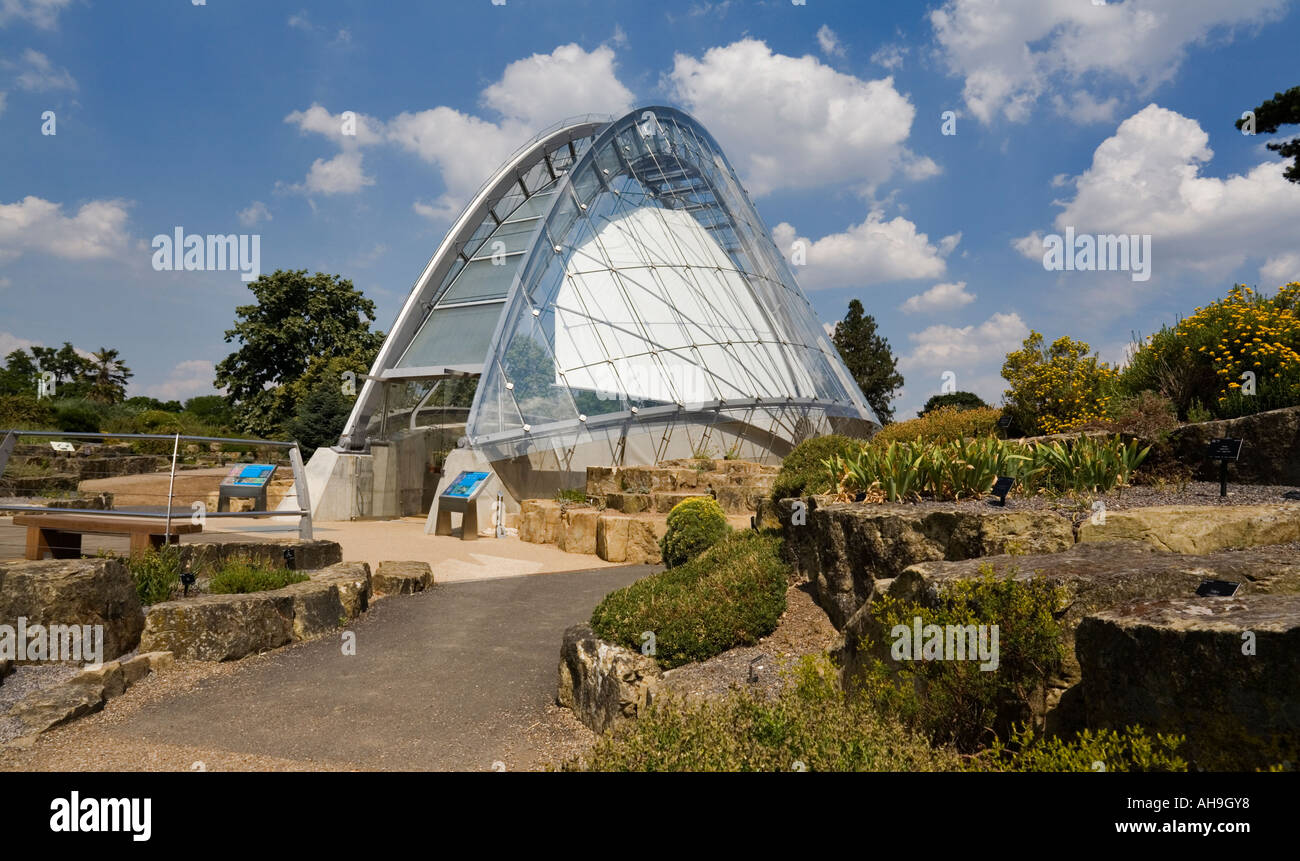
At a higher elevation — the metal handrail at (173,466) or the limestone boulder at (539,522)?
the metal handrail at (173,466)

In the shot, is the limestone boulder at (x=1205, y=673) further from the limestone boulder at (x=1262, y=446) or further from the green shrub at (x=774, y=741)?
the limestone boulder at (x=1262, y=446)

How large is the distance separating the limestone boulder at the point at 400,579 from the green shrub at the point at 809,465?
5.60 meters

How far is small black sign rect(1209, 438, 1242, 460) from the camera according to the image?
6714 millimetres

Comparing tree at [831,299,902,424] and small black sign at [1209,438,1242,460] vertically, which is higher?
tree at [831,299,902,424]

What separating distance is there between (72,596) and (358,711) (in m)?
3.41

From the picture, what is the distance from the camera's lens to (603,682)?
20.2 feet

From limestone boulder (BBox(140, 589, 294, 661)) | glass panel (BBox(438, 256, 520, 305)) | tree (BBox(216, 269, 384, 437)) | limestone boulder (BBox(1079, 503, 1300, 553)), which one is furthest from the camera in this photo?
tree (BBox(216, 269, 384, 437))

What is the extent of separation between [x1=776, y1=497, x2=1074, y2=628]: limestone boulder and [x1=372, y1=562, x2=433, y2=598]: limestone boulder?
6391 millimetres

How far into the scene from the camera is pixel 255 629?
8031 millimetres

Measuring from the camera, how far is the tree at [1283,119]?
14797 mm

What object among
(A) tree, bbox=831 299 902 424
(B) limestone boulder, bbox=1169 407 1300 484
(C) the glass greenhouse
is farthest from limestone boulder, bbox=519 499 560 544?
(A) tree, bbox=831 299 902 424

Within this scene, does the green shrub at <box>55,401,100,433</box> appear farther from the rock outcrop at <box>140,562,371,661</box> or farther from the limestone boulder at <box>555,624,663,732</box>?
the limestone boulder at <box>555,624,663,732</box>

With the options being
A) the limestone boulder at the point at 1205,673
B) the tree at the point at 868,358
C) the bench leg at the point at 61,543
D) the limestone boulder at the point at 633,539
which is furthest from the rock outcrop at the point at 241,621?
the tree at the point at 868,358

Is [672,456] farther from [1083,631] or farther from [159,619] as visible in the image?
[1083,631]
